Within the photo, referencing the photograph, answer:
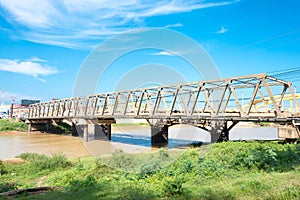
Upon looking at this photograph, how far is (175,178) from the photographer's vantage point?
618cm

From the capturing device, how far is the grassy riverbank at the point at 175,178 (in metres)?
5.73

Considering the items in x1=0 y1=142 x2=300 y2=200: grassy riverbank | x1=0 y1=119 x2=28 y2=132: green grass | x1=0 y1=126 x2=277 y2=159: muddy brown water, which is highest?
x1=0 y1=119 x2=28 y2=132: green grass

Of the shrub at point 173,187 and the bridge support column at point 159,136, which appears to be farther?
the bridge support column at point 159,136

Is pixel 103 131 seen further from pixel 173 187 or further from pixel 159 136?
pixel 173 187

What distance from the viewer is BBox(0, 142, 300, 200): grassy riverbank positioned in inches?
225

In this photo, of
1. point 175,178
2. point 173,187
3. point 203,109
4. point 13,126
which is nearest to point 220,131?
point 203,109

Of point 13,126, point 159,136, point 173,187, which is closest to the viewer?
point 173,187

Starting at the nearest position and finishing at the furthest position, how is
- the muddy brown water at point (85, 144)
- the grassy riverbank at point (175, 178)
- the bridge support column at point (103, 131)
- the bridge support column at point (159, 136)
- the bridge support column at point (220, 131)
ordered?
1. the grassy riverbank at point (175, 178)
2. the bridge support column at point (220, 131)
3. the muddy brown water at point (85, 144)
4. the bridge support column at point (159, 136)
5. the bridge support column at point (103, 131)

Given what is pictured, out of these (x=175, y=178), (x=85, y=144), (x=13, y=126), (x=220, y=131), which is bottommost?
(x=85, y=144)

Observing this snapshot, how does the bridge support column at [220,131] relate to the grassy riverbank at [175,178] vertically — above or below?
above

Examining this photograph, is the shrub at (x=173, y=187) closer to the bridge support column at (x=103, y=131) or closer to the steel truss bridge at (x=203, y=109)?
the steel truss bridge at (x=203, y=109)

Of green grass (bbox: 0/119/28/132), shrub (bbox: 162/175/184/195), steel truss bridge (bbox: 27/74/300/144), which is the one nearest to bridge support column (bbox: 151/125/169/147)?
steel truss bridge (bbox: 27/74/300/144)

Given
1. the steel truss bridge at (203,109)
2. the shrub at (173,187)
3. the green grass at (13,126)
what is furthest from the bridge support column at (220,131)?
the green grass at (13,126)

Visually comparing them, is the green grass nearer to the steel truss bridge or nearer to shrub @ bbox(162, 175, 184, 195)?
the steel truss bridge
